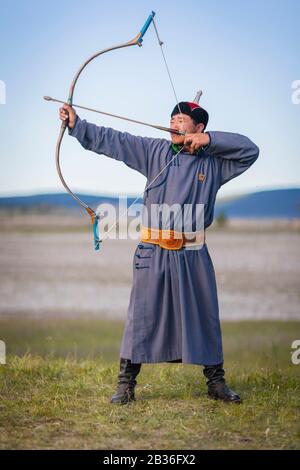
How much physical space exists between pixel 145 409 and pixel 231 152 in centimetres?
149

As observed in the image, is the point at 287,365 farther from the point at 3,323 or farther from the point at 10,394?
the point at 3,323

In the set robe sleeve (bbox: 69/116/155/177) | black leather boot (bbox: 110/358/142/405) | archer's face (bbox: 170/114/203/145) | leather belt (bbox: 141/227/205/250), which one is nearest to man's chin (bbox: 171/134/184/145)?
archer's face (bbox: 170/114/203/145)

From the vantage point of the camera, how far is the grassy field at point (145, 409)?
11.0 ft

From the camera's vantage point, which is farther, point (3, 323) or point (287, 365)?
point (3, 323)

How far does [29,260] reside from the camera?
1048 inches

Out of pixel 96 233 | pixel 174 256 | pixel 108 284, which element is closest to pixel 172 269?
pixel 174 256

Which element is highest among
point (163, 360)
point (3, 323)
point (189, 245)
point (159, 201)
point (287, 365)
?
point (159, 201)

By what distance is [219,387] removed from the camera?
4023mm

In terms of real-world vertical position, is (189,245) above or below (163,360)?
above

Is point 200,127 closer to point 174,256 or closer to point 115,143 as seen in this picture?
point 115,143

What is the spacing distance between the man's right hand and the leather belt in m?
0.71

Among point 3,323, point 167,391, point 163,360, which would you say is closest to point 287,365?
point 167,391

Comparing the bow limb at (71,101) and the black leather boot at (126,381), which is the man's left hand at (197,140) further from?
the black leather boot at (126,381)
